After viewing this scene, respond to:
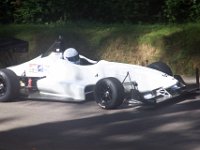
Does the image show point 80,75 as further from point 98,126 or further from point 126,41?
point 126,41

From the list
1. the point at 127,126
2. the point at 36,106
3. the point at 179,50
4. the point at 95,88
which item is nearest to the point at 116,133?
the point at 127,126

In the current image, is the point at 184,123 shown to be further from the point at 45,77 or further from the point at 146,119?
the point at 45,77

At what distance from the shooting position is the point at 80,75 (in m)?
11.7

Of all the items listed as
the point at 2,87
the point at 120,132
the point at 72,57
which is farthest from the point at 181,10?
the point at 120,132

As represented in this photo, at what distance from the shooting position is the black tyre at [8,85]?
475 inches

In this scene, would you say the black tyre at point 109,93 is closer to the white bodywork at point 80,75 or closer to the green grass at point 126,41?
the white bodywork at point 80,75

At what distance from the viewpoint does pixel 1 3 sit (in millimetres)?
19938

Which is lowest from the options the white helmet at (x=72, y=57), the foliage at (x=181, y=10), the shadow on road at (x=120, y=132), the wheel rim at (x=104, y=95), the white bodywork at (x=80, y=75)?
the shadow on road at (x=120, y=132)

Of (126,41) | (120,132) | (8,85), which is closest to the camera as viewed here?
(120,132)

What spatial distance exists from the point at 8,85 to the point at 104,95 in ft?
7.00

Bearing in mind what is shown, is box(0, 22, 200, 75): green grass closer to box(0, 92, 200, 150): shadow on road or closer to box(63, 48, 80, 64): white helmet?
box(63, 48, 80, 64): white helmet

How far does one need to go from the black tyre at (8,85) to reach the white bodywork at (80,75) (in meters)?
0.32

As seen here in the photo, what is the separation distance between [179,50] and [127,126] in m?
5.53

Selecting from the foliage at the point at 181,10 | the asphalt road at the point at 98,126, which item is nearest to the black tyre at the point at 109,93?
the asphalt road at the point at 98,126
